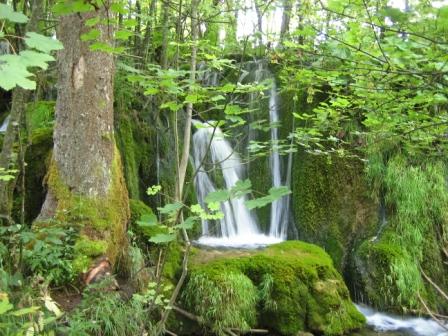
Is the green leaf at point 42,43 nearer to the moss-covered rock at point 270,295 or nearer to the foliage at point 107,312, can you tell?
the foliage at point 107,312

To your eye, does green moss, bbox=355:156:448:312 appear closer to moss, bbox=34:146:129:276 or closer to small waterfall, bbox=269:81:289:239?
small waterfall, bbox=269:81:289:239

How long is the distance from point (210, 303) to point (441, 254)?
4.20 metres

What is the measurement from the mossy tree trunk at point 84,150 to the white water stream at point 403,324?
3.56 m

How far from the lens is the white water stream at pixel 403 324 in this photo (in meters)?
5.48

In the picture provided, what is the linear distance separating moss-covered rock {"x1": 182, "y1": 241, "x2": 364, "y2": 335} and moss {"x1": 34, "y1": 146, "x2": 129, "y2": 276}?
1.11 meters

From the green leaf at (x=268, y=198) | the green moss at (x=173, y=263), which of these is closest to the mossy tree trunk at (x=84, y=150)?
the green moss at (x=173, y=263)

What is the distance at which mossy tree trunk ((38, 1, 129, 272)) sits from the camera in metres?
4.00

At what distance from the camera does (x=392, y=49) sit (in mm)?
2049

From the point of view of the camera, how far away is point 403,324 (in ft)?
18.7

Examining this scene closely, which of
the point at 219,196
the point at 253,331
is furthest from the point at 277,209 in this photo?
the point at 219,196

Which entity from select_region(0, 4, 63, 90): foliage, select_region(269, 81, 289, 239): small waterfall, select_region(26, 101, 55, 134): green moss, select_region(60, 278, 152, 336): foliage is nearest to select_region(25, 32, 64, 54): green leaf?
select_region(0, 4, 63, 90): foliage

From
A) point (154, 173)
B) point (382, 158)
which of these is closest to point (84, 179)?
point (154, 173)

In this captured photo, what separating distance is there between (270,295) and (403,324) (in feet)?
6.75

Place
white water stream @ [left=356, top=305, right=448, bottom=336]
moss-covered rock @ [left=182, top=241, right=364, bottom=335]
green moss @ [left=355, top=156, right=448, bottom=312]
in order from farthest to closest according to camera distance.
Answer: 1. green moss @ [left=355, top=156, right=448, bottom=312]
2. white water stream @ [left=356, top=305, right=448, bottom=336]
3. moss-covered rock @ [left=182, top=241, right=364, bottom=335]
